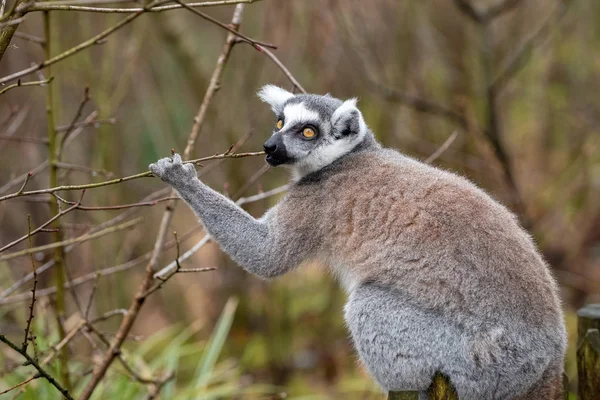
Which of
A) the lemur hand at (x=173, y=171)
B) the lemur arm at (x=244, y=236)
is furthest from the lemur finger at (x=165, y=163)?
the lemur arm at (x=244, y=236)

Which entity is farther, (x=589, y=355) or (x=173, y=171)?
(x=173, y=171)

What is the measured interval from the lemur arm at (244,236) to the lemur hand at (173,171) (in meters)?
0.13

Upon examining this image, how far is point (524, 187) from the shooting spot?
11.6 m

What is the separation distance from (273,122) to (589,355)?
601cm

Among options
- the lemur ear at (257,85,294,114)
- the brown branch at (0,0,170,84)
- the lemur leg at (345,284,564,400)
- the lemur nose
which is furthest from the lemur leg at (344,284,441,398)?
the brown branch at (0,0,170,84)

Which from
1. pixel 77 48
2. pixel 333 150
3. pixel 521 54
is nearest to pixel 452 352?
pixel 333 150

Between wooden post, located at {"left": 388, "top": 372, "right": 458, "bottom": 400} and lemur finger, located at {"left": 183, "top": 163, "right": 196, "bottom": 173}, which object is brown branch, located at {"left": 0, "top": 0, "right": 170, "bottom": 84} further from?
wooden post, located at {"left": 388, "top": 372, "right": 458, "bottom": 400}

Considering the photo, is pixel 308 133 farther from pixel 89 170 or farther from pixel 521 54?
pixel 521 54

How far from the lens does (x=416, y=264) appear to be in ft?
14.6

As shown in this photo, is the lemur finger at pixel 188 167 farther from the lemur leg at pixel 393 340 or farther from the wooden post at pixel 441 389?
the wooden post at pixel 441 389

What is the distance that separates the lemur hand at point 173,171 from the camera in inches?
177

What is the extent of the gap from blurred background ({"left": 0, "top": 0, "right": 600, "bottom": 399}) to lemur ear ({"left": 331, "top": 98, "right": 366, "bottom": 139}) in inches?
111

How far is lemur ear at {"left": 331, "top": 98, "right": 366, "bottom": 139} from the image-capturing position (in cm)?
512

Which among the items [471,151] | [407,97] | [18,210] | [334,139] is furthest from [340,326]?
[334,139]
